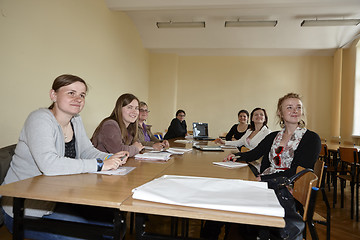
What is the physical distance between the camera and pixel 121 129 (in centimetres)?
238

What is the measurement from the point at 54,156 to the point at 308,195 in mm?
1311

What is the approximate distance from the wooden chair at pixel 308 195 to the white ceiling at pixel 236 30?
14.1 feet

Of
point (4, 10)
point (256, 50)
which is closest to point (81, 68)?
point (4, 10)

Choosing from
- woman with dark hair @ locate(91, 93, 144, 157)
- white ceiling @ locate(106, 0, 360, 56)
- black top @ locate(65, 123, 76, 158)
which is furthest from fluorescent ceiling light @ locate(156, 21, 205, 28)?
black top @ locate(65, 123, 76, 158)

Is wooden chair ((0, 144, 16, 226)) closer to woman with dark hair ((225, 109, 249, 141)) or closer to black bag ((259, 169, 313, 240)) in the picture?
black bag ((259, 169, 313, 240))

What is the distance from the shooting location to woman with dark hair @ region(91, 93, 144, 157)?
2.09 metres

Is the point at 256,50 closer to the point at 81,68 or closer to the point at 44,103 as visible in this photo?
the point at 81,68

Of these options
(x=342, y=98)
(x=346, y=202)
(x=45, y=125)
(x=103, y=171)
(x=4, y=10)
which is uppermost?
(x=4, y=10)

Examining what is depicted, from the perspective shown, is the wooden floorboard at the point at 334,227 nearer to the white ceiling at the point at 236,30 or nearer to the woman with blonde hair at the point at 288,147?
the woman with blonde hair at the point at 288,147

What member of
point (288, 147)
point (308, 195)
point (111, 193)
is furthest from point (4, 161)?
point (288, 147)

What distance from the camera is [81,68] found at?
4.48m

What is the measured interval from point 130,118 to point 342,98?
22.5 feet

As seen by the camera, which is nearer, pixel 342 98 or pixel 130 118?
pixel 130 118

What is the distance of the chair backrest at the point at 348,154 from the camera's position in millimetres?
3293
